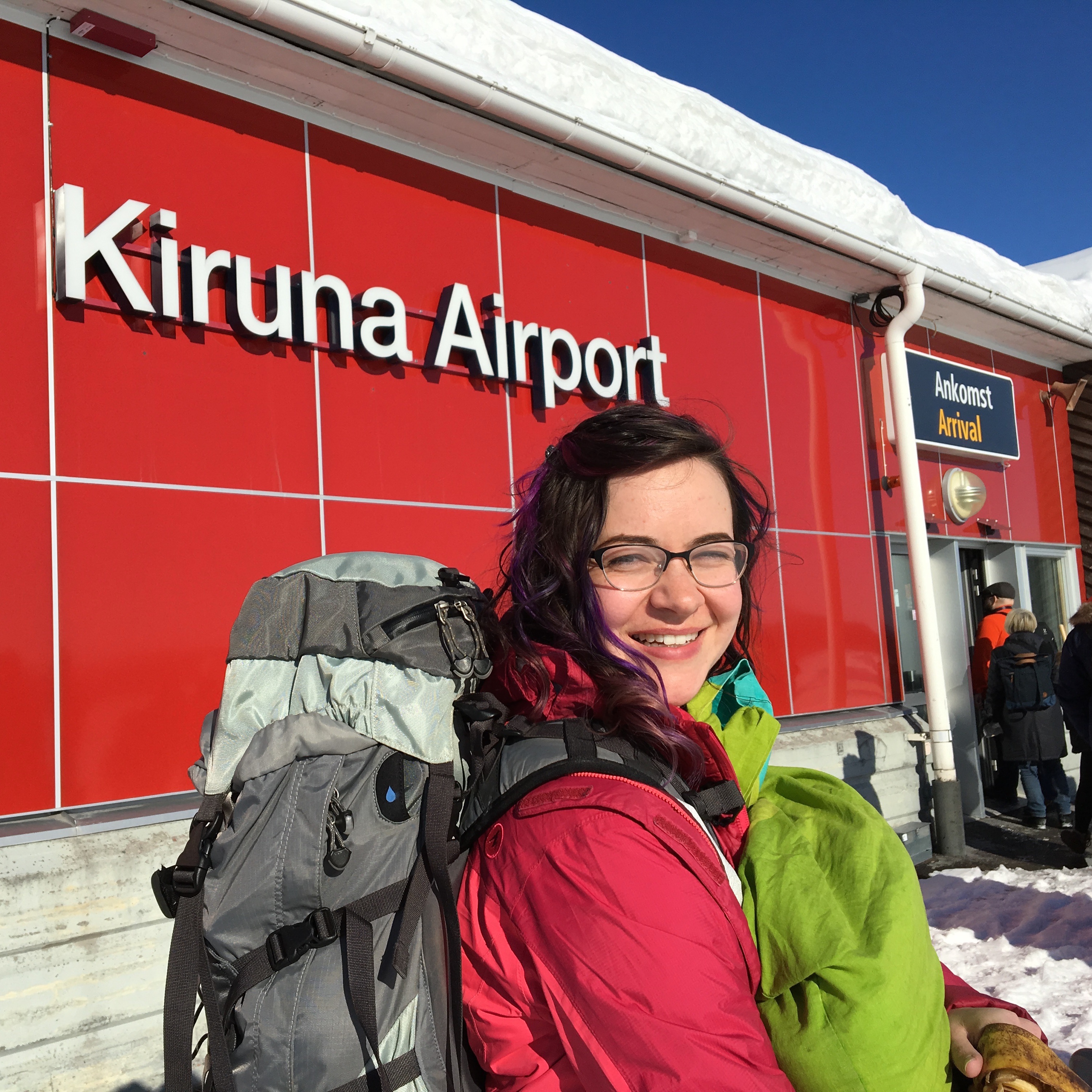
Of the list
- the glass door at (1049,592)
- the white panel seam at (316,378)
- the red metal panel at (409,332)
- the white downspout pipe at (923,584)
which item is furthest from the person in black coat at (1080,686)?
the white panel seam at (316,378)

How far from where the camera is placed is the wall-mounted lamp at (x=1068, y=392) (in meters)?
10.6

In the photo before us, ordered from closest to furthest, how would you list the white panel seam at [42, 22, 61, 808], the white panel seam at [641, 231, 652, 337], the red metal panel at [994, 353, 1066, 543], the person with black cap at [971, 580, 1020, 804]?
the white panel seam at [42, 22, 61, 808]
the white panel seam at [641, 231, 652, 337]
the person with black cap at [971, 580, 1020, 804]
the red metal panel at [994, 353, 1066, 543]

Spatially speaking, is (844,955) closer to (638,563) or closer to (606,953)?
(606,953)

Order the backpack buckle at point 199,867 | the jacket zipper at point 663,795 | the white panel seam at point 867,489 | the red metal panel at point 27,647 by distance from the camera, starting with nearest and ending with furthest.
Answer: the jacket zipper at point 663,795 < the backpack buckle at point 199,867 < the red metal panel at point 27,647 < the white panel seam at point 867,489

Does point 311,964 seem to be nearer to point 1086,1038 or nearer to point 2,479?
point 2,479

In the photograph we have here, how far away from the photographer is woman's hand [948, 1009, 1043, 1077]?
138cm

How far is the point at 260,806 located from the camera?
4.07 ft

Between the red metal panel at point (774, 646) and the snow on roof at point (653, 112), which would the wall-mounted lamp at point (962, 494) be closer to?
the snow on roof at point (653, 112)

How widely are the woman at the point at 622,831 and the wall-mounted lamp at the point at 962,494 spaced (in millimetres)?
7882

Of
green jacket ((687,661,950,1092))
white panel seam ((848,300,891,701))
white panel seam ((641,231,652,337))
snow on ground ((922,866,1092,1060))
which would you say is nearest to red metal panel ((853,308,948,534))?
white panel seam ((848,300,891,701))

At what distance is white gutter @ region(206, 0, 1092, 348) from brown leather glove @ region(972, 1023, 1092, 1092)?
14.6 feet

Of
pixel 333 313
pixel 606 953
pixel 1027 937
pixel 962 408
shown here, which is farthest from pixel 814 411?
pixel 606 953

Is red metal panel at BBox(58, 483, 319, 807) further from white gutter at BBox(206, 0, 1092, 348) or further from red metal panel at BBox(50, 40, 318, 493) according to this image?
white gutter at BBox(206, 0, 1092, 348)

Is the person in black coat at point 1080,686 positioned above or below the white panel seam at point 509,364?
below
